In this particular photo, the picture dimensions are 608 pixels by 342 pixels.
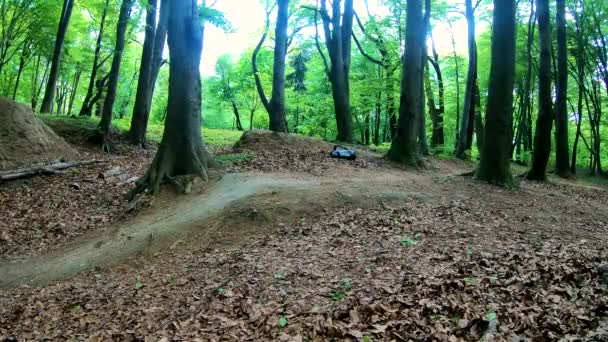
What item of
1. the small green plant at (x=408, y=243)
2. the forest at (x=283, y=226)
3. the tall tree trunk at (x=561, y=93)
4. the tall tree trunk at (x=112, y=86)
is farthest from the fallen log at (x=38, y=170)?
the tall tree trunk at (x=561, y=93)

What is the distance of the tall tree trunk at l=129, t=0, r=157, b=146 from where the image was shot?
47.9 feet

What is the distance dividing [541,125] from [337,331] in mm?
11822

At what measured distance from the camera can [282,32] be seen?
1551 centimetres

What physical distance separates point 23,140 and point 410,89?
11.4 metres

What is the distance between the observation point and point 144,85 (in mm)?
14641

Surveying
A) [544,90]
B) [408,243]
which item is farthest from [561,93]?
[408,243]

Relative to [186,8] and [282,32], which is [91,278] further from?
[282,32]

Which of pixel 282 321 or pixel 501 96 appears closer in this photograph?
pixel 282 321

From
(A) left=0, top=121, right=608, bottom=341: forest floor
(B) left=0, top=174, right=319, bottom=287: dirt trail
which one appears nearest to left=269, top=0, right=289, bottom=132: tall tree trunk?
(A) left=0, top=121, right=608, bottom=341: forest floor

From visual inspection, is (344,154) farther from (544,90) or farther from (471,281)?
(471,281)

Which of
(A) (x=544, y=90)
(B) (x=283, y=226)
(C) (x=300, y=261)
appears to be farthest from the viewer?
(A) (x=544, y=90)

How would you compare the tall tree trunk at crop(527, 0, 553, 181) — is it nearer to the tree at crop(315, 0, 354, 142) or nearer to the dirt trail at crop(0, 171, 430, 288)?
the dirt trail at crop(0, 171, 430, 288)

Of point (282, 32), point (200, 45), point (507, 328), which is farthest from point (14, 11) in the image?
point (507, 328)

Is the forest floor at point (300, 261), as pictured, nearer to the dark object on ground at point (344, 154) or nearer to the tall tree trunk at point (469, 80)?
the dark object on ground at point (344, 154)
